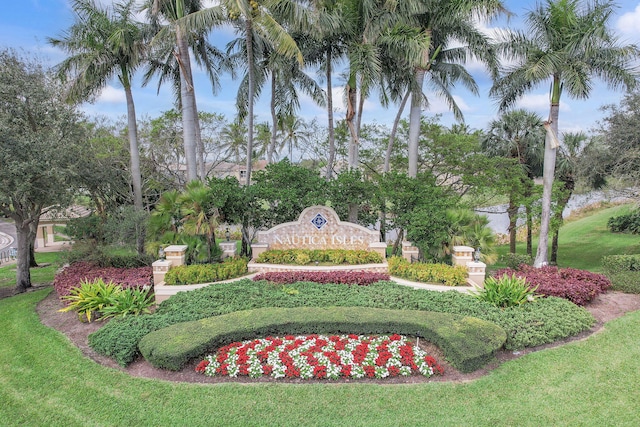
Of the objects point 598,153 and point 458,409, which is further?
point 598,153

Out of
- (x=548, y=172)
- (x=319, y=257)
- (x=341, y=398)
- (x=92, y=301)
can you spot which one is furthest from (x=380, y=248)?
(x=92, y=301)

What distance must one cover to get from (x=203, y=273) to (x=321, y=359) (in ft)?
16.6

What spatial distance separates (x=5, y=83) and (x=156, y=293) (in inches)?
290

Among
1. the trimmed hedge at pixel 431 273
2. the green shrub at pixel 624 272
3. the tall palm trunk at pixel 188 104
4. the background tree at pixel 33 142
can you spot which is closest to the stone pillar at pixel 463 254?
the trimmed hedge at pixel 431 273

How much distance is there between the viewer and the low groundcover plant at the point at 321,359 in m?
6.23

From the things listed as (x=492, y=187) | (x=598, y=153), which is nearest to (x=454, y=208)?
(x=492, y=187)

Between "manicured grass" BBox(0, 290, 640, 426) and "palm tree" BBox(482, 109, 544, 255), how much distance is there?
42.8 ft

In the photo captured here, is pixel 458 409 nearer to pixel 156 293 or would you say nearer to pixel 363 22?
pixel 156 293

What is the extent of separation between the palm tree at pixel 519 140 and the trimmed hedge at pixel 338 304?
35.7 ft

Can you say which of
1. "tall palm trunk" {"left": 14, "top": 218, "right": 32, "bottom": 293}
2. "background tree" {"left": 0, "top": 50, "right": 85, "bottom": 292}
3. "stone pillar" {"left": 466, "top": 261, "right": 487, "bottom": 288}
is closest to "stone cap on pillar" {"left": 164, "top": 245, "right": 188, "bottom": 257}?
"background tree" {"left": 0, "top": 50, "right": 85, "bottom": 292}

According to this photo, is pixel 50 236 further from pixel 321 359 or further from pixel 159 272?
pixel 321 359

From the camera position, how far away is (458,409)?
17.6 feet

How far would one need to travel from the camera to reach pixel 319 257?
12.0 m

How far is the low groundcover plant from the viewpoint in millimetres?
6230
